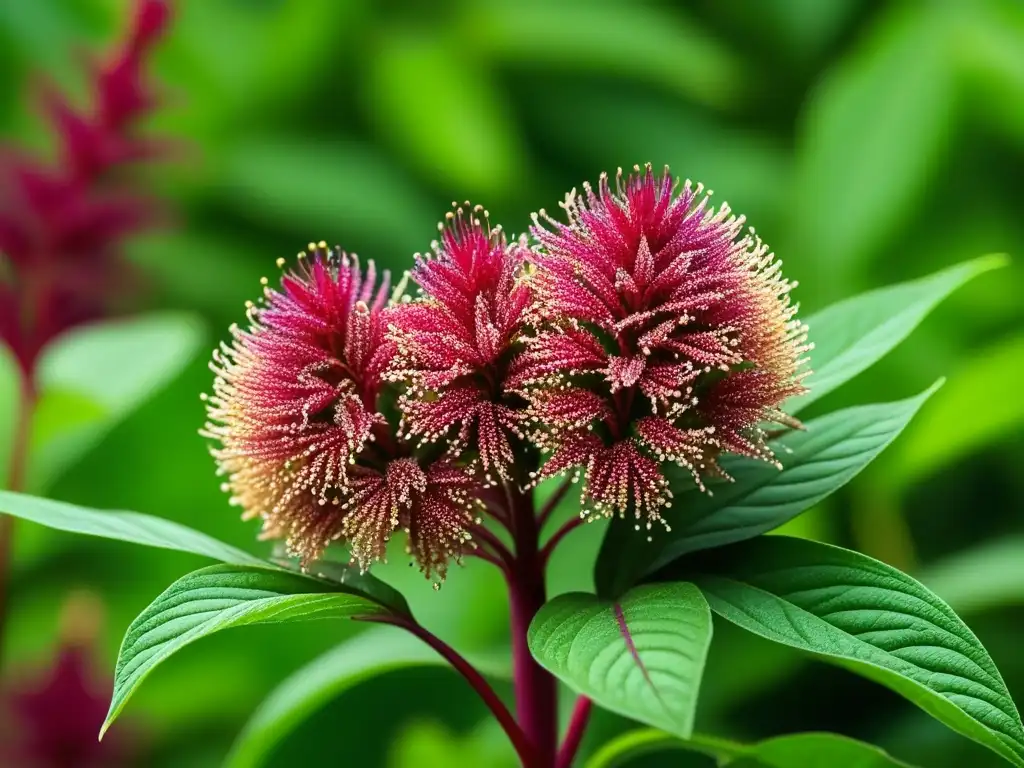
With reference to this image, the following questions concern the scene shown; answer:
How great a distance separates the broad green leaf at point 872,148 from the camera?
145 centimetres

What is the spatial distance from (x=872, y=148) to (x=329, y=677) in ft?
3.72

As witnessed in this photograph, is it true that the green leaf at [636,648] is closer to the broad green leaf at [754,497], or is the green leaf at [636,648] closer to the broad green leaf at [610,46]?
the broad green leaf at [754,497]

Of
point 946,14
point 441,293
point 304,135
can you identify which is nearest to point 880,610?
point 441,293

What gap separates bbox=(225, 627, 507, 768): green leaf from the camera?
2.19ft

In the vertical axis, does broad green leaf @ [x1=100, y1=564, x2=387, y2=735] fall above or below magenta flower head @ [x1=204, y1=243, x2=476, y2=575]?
below

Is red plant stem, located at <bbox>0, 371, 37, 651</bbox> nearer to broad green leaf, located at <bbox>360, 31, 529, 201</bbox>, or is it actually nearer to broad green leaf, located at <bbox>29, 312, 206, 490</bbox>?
broad green leaf, located at <bbox>29, 312, 206, 490</bbox>

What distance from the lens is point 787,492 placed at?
562 millimetres

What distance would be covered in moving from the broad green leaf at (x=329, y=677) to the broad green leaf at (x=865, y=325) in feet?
0.84

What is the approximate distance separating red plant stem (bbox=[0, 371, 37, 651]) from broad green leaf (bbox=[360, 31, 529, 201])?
862 mm

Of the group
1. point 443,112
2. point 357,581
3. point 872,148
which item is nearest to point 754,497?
point 357,581

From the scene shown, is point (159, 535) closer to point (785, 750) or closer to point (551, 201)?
point (785, 750)

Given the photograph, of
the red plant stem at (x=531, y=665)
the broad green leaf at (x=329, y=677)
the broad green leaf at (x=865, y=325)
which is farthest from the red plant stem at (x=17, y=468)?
the broad green leaf at (x=865, y=325)

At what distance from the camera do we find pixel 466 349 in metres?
0.51

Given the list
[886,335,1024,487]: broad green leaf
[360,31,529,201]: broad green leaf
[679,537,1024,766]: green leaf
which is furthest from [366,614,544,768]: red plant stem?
[360,31,529,201]: broad green leaf
